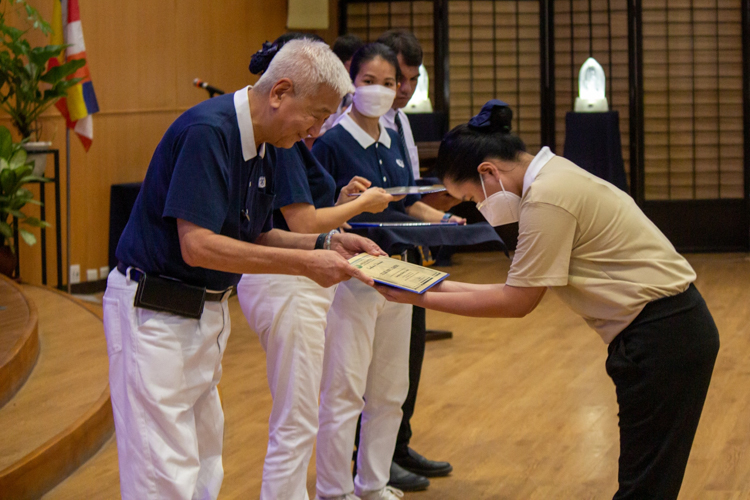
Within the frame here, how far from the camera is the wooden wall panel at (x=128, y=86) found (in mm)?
5527

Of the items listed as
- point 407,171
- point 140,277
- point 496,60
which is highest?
point 496,60

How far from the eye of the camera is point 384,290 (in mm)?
1974

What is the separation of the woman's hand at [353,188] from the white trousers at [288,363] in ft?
1.02

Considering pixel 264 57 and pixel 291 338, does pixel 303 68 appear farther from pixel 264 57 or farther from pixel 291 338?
pixel 291 338

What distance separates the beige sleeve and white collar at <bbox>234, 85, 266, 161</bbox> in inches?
23.7

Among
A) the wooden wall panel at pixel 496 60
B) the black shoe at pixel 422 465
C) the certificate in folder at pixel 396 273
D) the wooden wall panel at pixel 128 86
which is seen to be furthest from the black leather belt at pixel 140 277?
the wooden wall panel at pixel 496 60

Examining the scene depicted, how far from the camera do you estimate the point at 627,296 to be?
5.81 feet

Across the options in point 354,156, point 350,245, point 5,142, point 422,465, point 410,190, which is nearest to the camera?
point 350,245

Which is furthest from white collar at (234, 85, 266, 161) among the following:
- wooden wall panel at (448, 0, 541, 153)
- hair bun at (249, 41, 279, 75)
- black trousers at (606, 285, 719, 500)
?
wooden wall panel at (448, 0, 541, 153)

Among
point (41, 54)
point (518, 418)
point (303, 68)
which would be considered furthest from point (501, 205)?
point (41, 54)

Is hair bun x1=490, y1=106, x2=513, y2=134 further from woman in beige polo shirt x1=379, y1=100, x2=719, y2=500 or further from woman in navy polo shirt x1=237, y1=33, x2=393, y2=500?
woman in navy polo shirt x1=237, y1=33, x2=393, y2=500

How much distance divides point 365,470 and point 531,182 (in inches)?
47.9

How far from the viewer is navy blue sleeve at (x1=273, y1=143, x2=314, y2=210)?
7.06 feet

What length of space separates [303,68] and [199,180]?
32 cm
